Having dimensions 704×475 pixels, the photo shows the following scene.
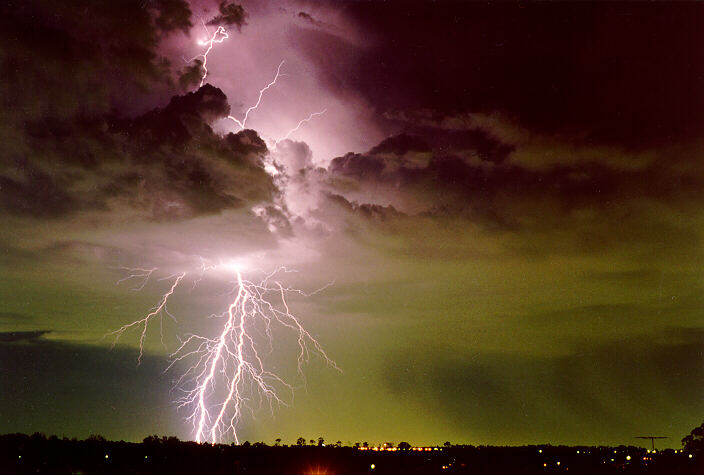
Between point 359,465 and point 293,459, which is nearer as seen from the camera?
point 359,465

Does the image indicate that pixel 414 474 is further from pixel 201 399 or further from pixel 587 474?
pixel 201 399

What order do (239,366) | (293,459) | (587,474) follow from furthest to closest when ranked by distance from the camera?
(293,459) → (587,474) → (239,366)

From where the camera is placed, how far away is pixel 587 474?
177 ft

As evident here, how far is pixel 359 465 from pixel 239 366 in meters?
41.0

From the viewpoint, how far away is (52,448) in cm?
7369

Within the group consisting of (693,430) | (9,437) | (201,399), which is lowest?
(201,399)

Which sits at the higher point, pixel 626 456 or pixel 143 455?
pixel 626 456

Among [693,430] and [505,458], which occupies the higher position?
[693,430]

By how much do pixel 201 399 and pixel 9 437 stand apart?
71060 millimetres

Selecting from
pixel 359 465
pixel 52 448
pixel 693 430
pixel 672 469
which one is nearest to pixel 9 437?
pixel 52 448

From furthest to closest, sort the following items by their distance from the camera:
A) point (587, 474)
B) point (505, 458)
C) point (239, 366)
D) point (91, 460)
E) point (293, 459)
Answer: point (505, 458) < point (293, 459) < point (91, 460) < point (587, 474) < point (239, 366)

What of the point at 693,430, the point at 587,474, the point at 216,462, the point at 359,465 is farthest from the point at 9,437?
the point at 693,430

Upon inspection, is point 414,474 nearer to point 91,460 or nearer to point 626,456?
point 91,460

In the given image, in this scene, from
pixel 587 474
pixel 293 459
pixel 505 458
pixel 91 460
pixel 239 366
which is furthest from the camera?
pixel 505 458
